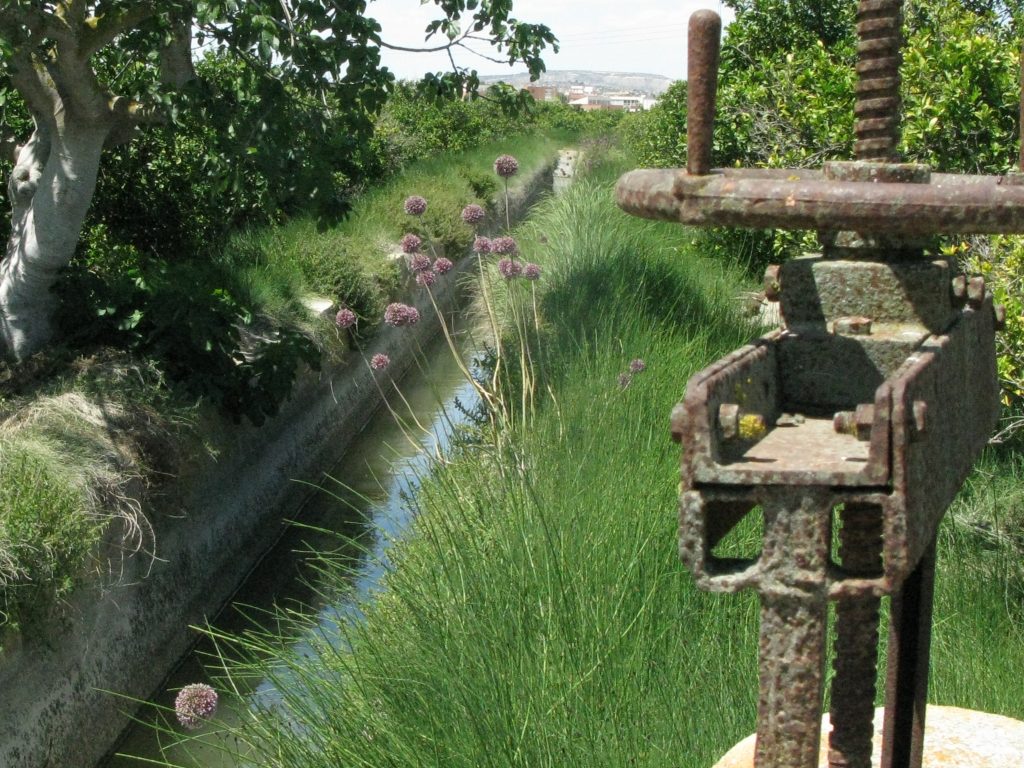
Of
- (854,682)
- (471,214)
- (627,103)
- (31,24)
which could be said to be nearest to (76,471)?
(471,214)

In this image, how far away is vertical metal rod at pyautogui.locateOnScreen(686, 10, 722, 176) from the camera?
1.75 meters

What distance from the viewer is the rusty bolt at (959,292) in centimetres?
204

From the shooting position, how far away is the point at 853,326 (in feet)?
6.49

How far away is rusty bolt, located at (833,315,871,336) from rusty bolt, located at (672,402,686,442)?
468 mm

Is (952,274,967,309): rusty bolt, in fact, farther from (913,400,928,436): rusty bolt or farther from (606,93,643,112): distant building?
(606,93,643,112): distant building

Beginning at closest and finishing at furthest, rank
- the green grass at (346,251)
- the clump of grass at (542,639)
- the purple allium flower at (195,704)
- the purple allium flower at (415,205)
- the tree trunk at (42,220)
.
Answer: the purple allium flower at (195,704) < the clump of grass at (542,639) < the purple allium flower at (415,205) < the tree trunk at (42,220) < the green grass at (346,251)

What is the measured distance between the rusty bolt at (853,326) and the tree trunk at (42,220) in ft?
20.0

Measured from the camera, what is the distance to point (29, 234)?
740cm

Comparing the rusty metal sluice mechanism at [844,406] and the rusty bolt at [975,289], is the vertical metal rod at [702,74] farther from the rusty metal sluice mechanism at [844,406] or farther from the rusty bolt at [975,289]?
the rusty bolt at [975,289]

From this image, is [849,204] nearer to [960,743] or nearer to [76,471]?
[960,743]

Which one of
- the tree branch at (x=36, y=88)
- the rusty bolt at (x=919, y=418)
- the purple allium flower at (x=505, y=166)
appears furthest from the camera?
the tree branch at (x=36, y=88)

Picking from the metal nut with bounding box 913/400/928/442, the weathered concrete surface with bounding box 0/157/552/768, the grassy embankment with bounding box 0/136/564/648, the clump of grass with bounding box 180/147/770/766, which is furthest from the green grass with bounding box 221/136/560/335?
the metal nut with bounding box 913/400/928/442

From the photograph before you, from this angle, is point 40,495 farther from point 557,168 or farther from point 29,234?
point 557,168

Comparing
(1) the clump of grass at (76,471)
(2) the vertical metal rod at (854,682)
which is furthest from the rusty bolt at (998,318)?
(1) the clump of grass at (76,471)
